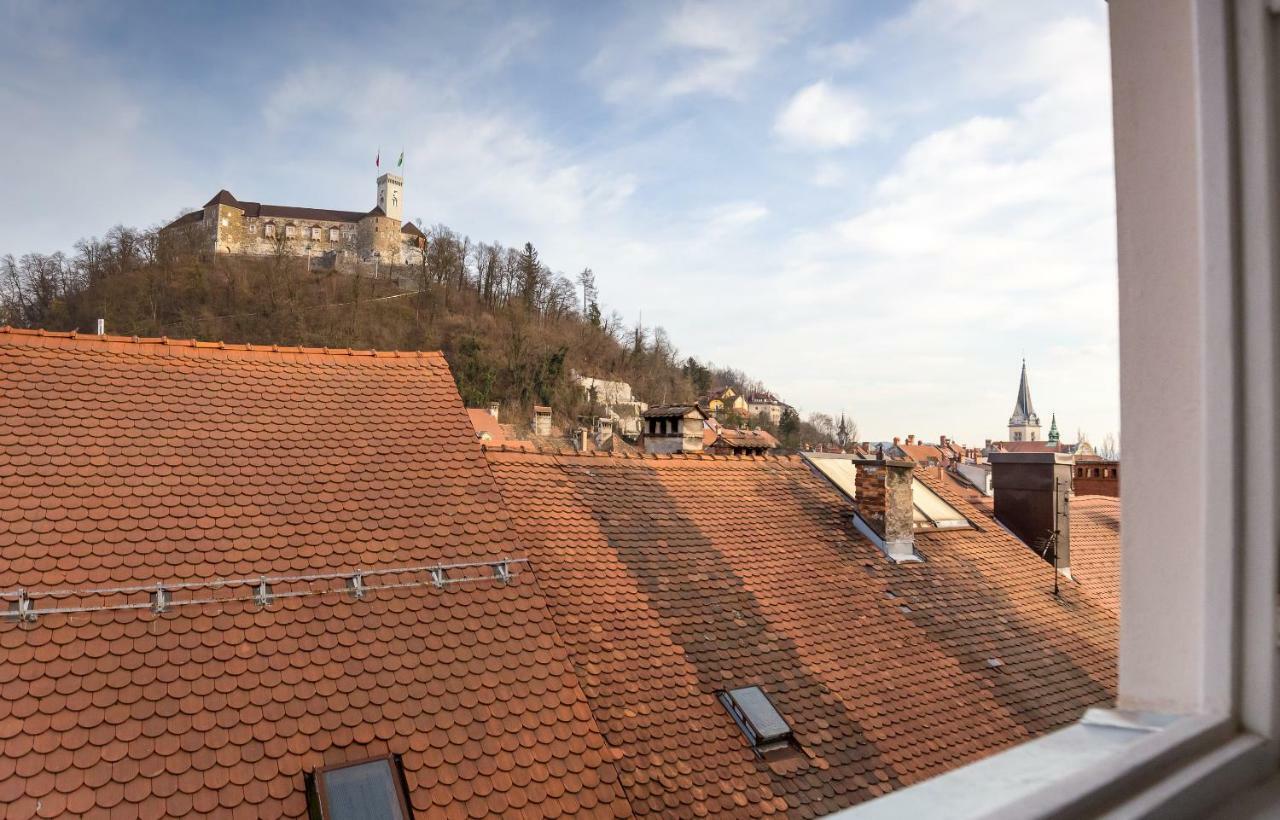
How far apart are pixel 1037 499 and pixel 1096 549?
79.9 inches

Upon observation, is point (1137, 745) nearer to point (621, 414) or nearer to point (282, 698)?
point (282, 698)

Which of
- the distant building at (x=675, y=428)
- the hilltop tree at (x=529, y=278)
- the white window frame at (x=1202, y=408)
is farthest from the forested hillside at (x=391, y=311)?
the white window frame at (x=1202, y=408)

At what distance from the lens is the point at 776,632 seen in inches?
318

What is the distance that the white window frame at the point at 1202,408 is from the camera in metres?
1.01

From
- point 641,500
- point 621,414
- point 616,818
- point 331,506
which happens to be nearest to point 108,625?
point 331,506

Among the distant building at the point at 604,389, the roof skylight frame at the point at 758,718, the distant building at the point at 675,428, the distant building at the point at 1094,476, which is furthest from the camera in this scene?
the distant building at the point at 604,389

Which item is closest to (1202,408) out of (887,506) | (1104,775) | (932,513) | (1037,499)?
(1104,775)

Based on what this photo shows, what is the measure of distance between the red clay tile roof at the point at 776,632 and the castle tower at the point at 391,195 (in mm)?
67712

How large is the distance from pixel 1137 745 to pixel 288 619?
18.5 feet

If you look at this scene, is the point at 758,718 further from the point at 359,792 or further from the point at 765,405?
the point at 765,405

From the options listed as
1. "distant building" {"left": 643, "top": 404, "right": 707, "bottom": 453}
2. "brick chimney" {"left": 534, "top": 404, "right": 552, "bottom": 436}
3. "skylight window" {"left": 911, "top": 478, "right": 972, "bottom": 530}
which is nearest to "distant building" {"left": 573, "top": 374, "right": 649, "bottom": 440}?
"brick chimney" {"left": 534, "top": 404, "right": 552, "bottom": 436}

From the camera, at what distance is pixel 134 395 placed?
692 cm

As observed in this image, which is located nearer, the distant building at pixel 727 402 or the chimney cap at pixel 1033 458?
the chimney cap at pixel 1033 458

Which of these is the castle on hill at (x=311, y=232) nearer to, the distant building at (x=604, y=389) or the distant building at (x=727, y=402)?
the distant building at (x=604, y=389)
